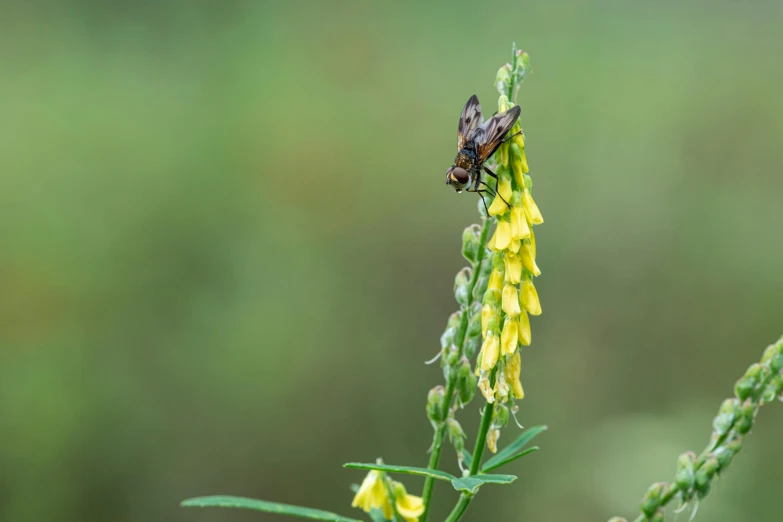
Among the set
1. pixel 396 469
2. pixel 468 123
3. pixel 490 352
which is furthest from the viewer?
pixel 468 123

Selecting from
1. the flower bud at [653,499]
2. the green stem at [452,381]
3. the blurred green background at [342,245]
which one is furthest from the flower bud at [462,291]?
the blurred green background at [342,245]

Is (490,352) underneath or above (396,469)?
above

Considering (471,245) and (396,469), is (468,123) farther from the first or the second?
(396,469)

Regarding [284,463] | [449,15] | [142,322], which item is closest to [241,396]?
[284,463]

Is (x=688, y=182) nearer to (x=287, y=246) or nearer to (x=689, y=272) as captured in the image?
(x=689, y=272)

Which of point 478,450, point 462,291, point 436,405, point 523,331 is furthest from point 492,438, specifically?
point 462,291

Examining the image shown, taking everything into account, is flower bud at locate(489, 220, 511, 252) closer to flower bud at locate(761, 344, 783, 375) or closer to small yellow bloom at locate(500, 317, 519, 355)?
small yellow bloom at locate(500, 317, 519, 355)

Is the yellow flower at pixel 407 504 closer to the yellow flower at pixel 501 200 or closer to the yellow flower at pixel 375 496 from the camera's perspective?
the yellow flower at pixel 375 496
